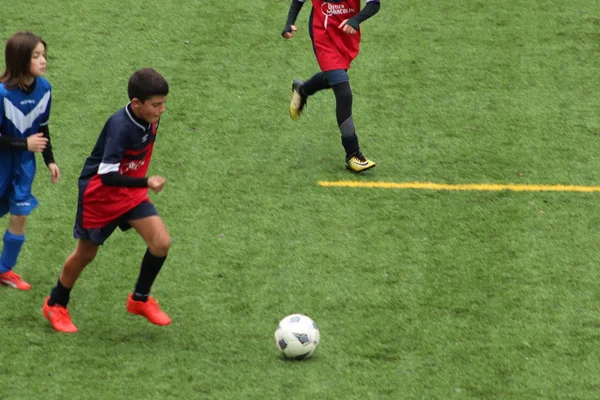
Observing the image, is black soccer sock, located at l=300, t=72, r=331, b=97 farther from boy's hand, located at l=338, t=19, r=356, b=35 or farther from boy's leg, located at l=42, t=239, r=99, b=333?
boy's leg, located at l=42, t=239, r=99, b=333

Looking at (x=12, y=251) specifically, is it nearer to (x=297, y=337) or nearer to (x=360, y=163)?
(x=297, y=337)

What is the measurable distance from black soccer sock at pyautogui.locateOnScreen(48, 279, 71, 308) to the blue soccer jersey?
621 mm

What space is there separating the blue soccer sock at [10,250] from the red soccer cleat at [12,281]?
3 centimetres

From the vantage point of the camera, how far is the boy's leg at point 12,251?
676 cm

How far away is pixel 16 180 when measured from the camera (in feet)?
21.8

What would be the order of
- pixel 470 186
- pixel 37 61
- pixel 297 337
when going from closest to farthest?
1. pixel 297 337
2. pixel 37 61
3. pixel 470 186

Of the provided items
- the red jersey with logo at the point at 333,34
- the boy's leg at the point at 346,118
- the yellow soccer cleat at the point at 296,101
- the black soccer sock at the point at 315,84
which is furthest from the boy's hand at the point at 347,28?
the yellow soccer cleat at the point at 296,101

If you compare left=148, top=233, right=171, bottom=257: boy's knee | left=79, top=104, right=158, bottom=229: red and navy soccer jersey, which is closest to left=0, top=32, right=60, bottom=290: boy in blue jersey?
left=79, top=104, right=158, bottom=229: red and navy soccer jersey

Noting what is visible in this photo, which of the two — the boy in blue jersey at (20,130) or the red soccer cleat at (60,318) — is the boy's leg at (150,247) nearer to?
the red soccer cleat at (60,318)

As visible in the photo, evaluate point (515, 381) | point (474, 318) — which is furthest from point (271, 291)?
point (515, 381)

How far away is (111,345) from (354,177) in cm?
293

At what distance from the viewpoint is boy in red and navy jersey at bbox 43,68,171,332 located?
5.87 meters

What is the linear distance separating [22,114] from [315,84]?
9.89 ft

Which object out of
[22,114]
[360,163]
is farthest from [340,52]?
[22,114]
